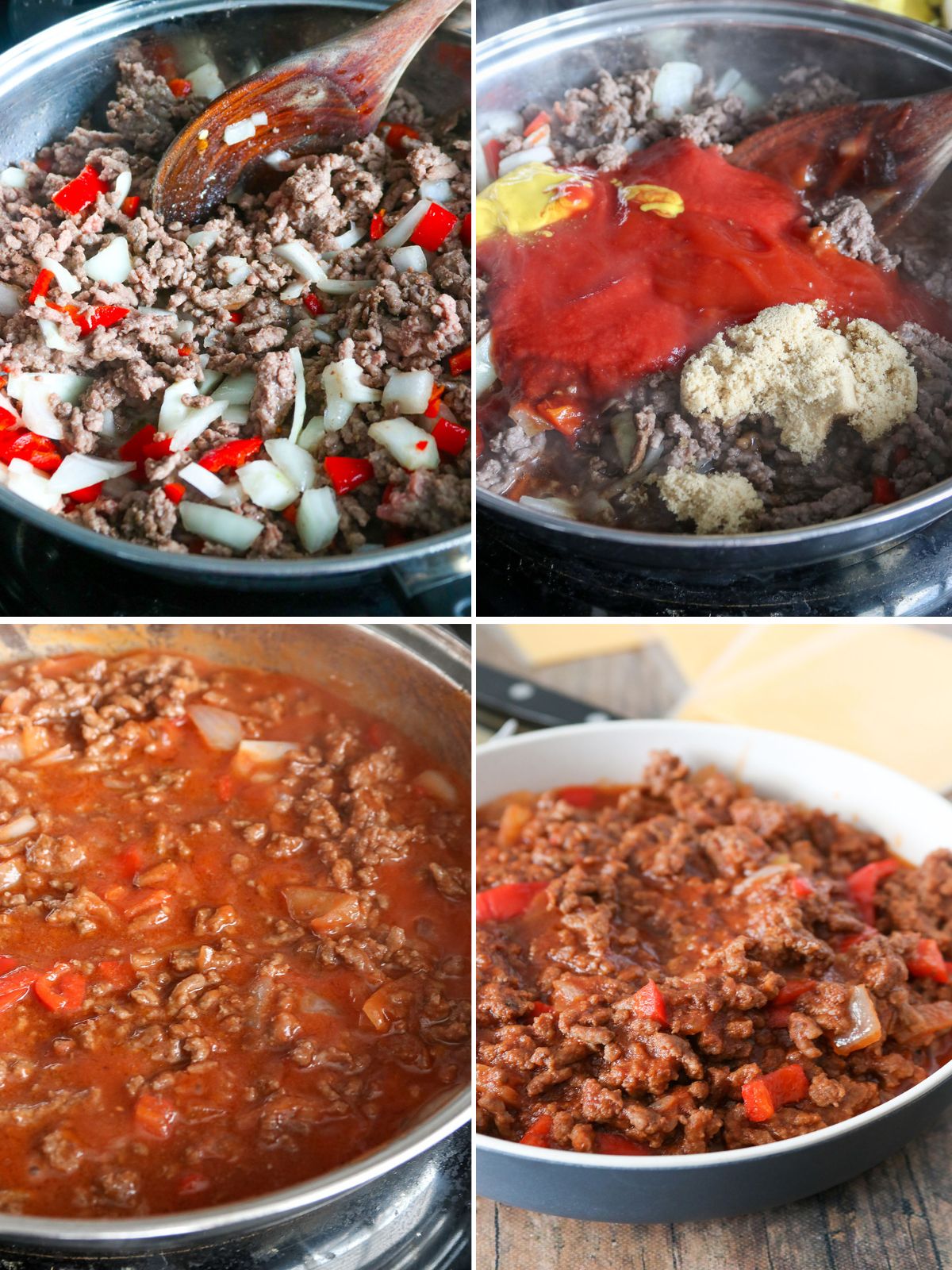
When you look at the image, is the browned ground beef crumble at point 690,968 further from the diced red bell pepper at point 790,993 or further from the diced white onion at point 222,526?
the diced white onion at point 222,526

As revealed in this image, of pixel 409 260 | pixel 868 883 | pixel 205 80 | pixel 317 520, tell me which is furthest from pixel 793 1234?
pixel 205 80

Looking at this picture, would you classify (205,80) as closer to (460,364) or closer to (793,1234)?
(460,364)

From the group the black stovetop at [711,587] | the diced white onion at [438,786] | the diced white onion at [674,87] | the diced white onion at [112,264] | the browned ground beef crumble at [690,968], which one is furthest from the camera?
the diced white onion at [674,87]

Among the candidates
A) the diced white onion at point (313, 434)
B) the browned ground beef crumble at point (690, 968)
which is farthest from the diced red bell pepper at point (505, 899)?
the diced white onion at point (313, 434)

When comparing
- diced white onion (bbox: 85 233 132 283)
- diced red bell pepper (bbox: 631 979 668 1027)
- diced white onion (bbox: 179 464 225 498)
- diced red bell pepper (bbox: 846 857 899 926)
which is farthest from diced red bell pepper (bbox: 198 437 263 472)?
diced red bell pepper (bbox: 846 857 899 926)

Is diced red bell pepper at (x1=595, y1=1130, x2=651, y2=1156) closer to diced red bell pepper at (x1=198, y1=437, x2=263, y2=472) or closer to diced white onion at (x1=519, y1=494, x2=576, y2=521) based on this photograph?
diced white onion at (x1=519, y1=494, x2=576, y2=521)

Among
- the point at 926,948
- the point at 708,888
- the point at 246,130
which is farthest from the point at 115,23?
the point at 926,948
